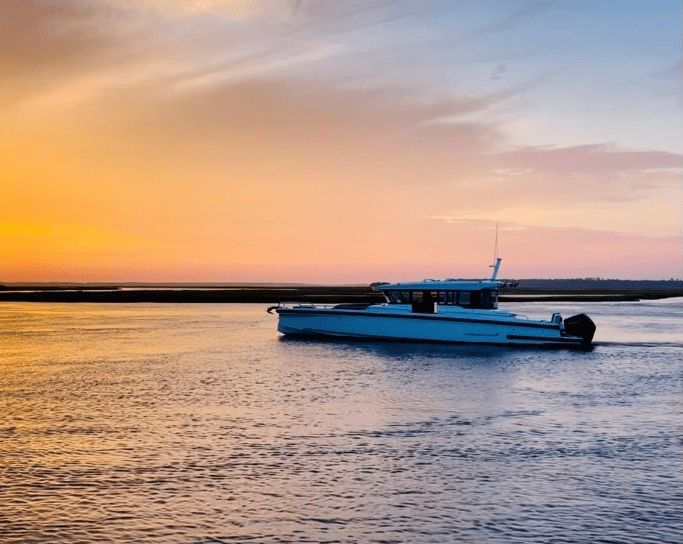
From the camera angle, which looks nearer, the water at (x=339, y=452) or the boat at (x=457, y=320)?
the water at (x=339, y=452)

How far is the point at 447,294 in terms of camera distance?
45.2 meters

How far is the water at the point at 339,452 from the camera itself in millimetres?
12945

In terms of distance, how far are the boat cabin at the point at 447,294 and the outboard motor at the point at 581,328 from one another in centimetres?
443

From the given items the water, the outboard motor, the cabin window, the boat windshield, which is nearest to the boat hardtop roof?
the boat windshield

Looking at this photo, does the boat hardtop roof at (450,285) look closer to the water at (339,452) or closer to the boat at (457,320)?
the boat at (457,320)

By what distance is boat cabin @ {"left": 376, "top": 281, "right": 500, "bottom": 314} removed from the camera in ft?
147

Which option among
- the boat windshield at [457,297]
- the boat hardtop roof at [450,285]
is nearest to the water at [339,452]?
the boat hardtop roof at [450,285]

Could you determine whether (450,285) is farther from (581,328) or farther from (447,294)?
(581,328)

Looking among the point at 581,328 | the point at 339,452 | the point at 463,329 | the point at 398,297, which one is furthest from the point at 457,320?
the point at 339,452

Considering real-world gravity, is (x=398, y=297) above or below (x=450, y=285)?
below

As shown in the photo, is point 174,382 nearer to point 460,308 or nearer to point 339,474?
point 339,474

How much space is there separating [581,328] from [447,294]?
810cm

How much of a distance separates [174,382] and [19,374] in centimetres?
750

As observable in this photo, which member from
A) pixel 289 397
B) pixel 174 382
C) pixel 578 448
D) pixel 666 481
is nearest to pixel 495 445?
pixel 578 448
